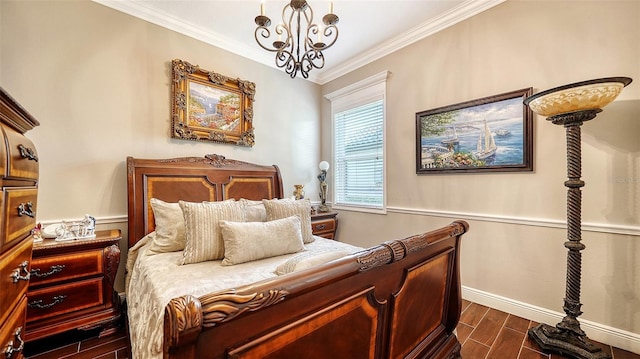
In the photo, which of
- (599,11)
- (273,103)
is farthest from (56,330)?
(599,11)

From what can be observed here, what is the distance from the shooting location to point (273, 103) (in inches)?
139

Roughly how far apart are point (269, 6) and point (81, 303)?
119 inches

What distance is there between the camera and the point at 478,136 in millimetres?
2477

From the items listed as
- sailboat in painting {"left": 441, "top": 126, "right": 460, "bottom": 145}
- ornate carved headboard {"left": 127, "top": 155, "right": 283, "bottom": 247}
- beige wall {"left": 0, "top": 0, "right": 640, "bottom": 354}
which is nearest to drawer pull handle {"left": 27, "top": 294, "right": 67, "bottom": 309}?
ornate carved headboard {"left": 127, "top": 155, "right": 283, "bottom": 247}

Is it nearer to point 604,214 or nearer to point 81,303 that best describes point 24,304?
point 81,303

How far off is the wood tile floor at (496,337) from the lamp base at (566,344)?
0.05 m

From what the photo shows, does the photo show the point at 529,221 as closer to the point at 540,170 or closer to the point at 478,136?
the point at 540,170

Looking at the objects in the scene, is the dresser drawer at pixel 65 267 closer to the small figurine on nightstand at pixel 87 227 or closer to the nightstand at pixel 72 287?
the nightstand at pixel 72 287

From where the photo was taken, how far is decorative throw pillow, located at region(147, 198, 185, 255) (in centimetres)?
202

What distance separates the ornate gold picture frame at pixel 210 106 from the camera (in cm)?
273

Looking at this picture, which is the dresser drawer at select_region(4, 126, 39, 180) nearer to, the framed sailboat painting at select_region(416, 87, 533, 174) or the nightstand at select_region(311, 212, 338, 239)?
→ the nightstand at select_region(311, 212, 338, 239)

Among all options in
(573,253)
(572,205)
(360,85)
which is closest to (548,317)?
(573,253)

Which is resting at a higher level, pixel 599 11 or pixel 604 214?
pixel 599 11

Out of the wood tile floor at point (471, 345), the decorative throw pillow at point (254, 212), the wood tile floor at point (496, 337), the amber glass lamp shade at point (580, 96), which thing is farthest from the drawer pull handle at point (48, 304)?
the amber glass lamp shade at point (580, 96)
